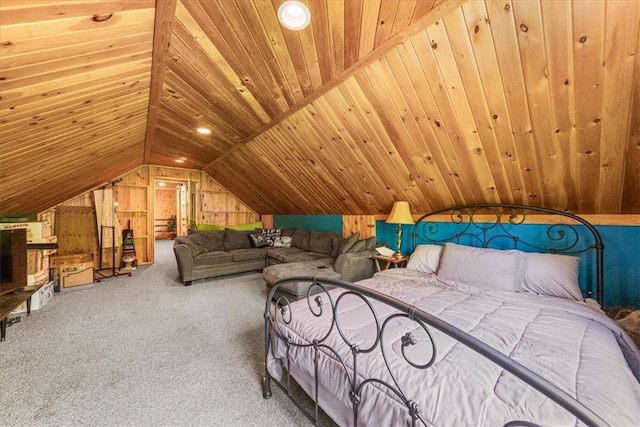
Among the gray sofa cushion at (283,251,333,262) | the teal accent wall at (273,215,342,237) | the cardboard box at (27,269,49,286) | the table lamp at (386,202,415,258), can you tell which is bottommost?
the cardboard box at (27,269,49,286)

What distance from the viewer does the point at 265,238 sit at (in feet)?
A: 18.8

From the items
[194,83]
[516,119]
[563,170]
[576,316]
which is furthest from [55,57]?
[563,170]

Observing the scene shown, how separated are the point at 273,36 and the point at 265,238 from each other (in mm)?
4542

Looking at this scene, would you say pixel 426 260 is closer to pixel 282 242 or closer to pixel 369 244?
pixel 369 244

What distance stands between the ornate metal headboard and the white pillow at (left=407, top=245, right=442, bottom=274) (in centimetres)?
56

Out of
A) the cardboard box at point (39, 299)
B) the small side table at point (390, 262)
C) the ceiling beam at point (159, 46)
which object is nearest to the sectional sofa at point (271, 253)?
the small side table at point (390, 262)

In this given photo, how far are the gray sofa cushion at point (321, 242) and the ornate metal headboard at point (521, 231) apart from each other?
71.4 inches

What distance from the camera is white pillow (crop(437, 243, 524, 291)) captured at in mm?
2170

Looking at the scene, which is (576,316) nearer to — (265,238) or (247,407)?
(247,407)

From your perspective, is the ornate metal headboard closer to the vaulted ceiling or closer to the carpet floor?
the vaulted ceiling

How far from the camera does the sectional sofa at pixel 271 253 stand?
361 cm

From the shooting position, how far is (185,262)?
4.21 meters

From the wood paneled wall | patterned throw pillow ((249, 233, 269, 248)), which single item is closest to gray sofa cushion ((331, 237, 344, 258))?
patterned throw pillow ((249, 233, 269, 248))

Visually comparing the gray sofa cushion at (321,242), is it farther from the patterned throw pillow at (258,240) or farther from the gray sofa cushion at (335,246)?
the patterned throw pillow at (258,240)
